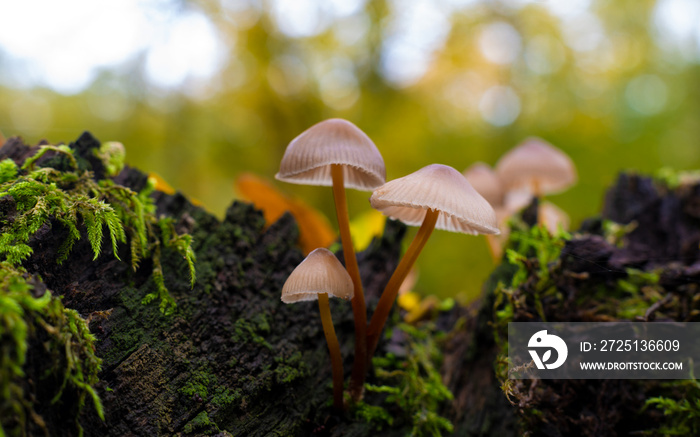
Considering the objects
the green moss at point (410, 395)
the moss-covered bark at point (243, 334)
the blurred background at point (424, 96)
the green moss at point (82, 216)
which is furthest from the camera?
the blurred background at point (424, 96)

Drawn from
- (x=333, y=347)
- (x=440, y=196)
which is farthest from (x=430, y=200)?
(x=333, y=347)

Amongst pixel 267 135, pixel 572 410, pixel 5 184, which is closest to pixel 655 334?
pixel 572 410

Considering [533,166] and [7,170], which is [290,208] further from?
[533,166]

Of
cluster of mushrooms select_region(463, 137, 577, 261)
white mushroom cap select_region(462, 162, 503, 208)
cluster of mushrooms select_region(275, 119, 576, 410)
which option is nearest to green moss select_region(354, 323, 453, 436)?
cluster of mushrooms select_region(275, 119, 576, 410)

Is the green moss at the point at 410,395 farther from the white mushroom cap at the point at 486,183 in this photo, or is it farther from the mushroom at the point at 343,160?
the white mushroom cap at the point at 486,183

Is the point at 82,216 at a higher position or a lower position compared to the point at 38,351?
higher
